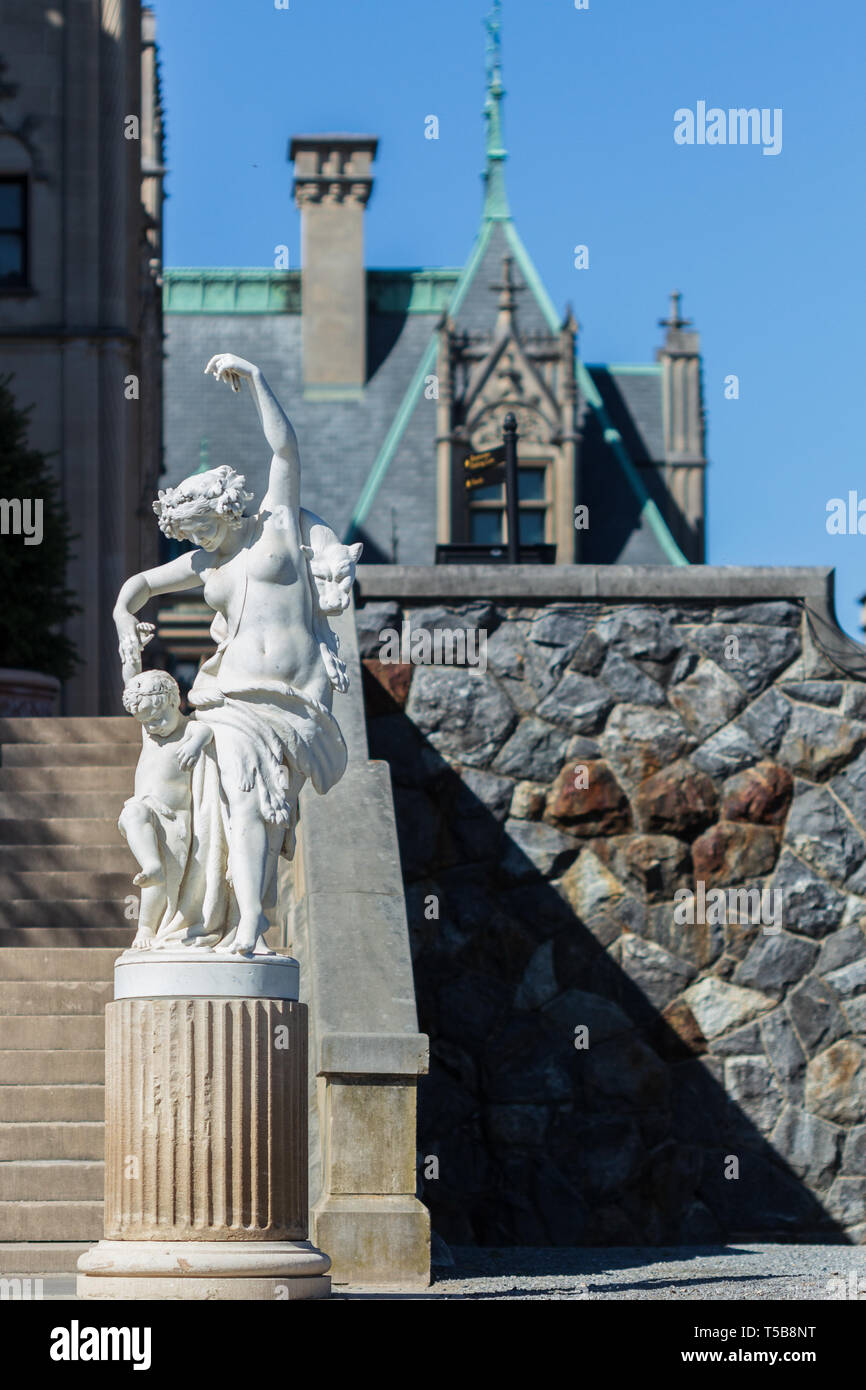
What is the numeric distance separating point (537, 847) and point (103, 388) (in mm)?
10789

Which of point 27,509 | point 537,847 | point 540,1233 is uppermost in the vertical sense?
point 27,509

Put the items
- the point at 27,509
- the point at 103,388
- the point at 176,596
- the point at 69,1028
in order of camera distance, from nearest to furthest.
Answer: the point at 69,1028 → the point at 27,509 → the point at 103,388 → the point at 176,596

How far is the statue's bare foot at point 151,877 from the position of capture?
7684 mm

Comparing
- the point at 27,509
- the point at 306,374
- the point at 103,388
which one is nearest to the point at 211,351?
the point at 306,374

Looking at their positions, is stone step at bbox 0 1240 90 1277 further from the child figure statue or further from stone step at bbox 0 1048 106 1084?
the child figure statue

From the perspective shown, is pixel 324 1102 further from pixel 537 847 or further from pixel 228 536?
pixel 537 847

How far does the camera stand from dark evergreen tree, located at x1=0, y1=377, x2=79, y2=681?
15.8 metres

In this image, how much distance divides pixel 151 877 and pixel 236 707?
70 centimetres

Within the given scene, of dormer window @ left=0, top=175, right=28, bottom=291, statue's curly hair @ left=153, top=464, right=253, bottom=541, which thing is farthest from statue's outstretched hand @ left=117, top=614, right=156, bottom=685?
dormer window @ left=0, top=175, right=28, bottom=291

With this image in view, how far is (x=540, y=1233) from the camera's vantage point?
1403 centimetres

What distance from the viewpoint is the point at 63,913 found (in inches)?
457

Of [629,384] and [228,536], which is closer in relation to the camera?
[228,536]

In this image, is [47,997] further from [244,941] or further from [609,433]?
[609,433]

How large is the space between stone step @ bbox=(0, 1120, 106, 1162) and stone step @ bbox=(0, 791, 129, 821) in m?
2.97
